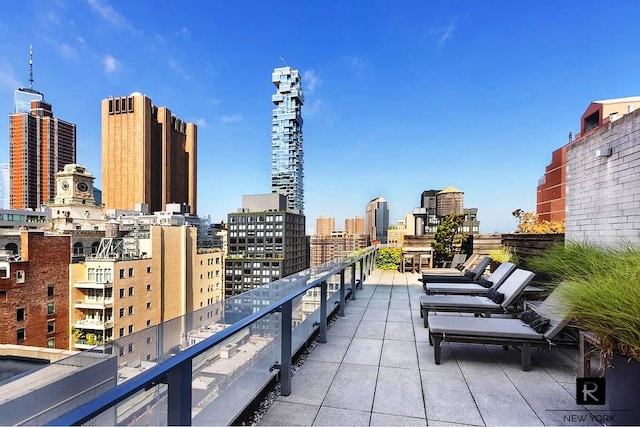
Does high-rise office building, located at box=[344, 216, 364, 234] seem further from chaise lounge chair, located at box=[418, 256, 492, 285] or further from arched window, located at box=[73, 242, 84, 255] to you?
chaise lounge chair, located at box=[418, 256, 492, 285]

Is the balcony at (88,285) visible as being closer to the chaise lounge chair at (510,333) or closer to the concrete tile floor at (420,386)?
the concrete tile floor at (420,386)

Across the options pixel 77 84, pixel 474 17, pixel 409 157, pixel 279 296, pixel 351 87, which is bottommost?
pixel 279 296

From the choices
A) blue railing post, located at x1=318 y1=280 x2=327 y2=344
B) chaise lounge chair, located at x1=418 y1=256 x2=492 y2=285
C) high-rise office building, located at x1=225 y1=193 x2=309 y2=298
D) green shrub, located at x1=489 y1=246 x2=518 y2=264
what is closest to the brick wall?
chaise lounge chair, located at x1=418 y1=256 x2=492 y2=285

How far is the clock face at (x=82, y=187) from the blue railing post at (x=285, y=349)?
5452 centimetres

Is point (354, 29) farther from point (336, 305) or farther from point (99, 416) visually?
point (99, 416)

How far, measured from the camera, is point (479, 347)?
371 cm

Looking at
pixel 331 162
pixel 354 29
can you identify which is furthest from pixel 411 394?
pixel 331 162

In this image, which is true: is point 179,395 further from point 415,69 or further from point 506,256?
point 415,69

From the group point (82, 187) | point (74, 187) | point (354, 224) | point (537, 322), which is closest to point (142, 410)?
point (537, 322)

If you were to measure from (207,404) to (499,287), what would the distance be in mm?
4711

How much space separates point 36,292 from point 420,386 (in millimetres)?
34974

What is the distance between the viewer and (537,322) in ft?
10.2

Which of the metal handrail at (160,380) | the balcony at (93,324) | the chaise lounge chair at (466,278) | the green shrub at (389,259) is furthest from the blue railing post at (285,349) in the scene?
the balcony at (93,324)

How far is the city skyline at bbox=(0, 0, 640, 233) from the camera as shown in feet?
38.3
